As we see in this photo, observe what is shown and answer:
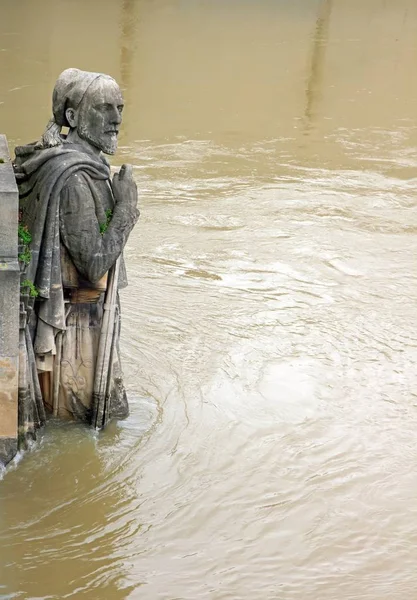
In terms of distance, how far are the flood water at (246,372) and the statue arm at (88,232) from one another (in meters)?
1.12

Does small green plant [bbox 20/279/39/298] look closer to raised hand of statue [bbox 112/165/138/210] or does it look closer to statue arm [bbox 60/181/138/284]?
statue arm [bbox 60/181/138/284]

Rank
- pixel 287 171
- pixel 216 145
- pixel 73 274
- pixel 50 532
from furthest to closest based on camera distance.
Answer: pixel 216 145 → pixel 287 171 → pixel 73 274 → pixel 50 532

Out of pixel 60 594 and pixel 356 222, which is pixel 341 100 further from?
pixel 60 594

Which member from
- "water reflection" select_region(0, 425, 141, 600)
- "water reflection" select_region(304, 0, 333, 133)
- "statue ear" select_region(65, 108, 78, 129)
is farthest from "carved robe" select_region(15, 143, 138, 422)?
"water reflection" select_region(304, 0, 333, 133)

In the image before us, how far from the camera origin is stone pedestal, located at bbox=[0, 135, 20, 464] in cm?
532

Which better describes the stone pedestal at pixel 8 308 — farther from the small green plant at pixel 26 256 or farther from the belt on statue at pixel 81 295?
the belt on statue at pixel 81 295

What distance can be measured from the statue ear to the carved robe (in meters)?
0.14

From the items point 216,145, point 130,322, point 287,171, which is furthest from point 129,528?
point 216,145

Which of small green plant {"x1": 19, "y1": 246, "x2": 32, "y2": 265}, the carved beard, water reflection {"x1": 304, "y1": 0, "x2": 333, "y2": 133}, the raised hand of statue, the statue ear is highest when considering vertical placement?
the statue ear

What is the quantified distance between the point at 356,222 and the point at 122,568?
6292mm

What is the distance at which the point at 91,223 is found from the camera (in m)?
5.76

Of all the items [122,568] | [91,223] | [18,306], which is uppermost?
[91,223]

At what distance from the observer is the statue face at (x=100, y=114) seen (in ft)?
18.8

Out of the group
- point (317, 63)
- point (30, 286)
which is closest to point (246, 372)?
point (30, 286)
